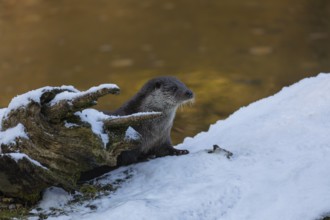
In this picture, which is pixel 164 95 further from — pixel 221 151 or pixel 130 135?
pixel 130 135

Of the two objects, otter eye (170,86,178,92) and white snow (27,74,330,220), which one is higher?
otter eye (170,86,178,92)

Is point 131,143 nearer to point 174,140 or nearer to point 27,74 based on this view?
point 174,140

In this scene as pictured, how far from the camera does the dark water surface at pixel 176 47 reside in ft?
27.5

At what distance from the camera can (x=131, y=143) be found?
3.21 m

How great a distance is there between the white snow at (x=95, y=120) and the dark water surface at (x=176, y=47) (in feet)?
11.0

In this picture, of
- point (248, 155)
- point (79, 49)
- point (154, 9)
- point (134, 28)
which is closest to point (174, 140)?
point (248, 155)

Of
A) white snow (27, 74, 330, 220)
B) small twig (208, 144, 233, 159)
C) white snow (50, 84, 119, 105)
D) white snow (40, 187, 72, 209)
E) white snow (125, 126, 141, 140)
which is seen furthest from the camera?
small twig (208, 144, 233, 159)

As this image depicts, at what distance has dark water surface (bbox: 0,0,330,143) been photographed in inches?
329

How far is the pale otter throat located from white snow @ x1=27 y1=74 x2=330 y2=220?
0.67 feet

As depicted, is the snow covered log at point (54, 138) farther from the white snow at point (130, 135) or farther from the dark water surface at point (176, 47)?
the dark water surface at point (176, 47)

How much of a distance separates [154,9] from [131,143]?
986 cm

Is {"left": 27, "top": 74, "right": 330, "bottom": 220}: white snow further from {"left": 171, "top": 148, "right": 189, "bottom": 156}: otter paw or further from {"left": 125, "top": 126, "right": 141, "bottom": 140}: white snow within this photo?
{"left": 125, "top": 126, "right": 141, "bottom": 140}: white snow

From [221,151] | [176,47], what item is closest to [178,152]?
[221,151]

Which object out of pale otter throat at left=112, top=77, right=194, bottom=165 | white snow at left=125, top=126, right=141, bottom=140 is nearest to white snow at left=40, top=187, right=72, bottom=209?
white snow at left=125, top=126, right=141, bottom=140
